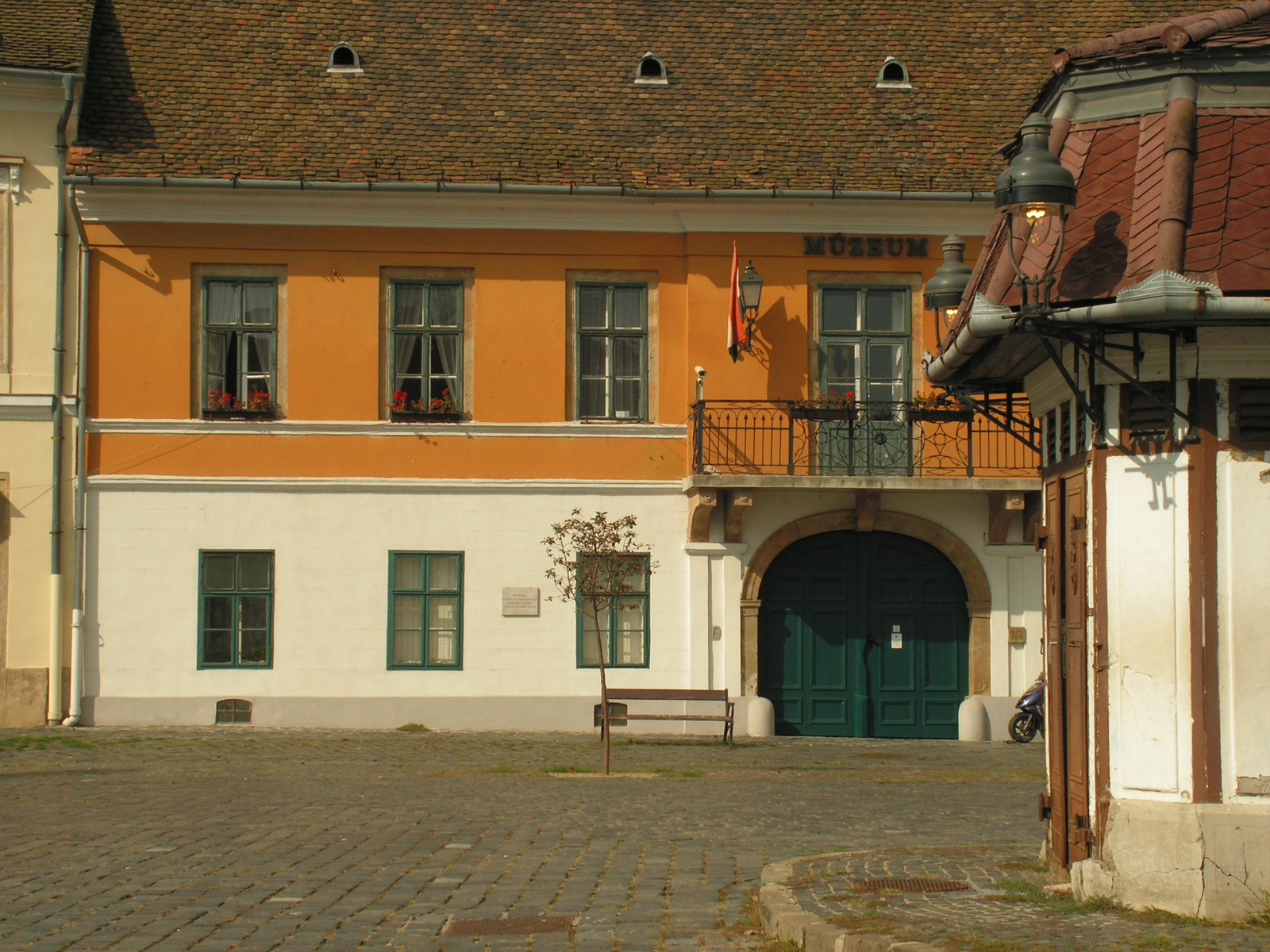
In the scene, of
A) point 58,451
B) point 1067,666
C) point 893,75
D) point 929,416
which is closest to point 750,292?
point 929,416

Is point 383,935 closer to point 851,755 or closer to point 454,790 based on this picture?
point 454,790

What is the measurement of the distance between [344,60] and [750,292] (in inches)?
265

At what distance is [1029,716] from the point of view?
2008cm

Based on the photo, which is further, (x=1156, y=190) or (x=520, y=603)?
(x=520, y=603)

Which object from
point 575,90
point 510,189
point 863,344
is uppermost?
point 575,90

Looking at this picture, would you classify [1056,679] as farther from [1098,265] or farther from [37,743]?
[37,743]

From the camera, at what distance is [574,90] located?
2222cm

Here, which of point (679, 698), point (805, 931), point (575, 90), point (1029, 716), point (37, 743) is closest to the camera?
point (805, 931)

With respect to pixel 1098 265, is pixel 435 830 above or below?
below

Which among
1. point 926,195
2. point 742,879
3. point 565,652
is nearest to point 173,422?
point 565,652

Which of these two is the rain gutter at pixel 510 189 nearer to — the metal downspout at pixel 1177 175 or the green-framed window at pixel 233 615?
the green-framed window at pixel 233 615

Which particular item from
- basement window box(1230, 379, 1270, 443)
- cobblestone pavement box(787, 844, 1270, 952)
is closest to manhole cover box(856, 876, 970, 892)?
cobblestone pavement box(787, 844, 1270, 952)

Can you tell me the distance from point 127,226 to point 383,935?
48.7ft

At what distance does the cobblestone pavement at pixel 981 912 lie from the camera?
6734 mm
